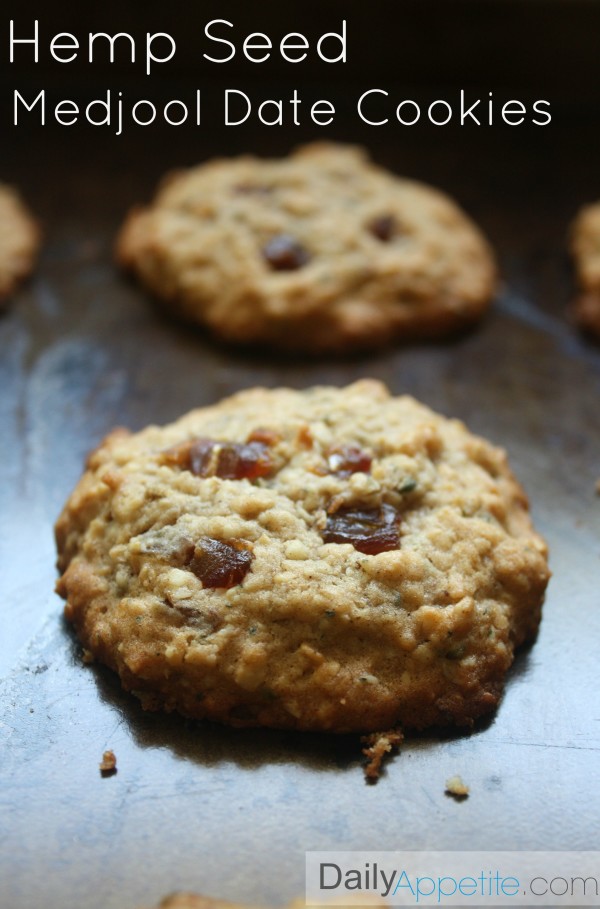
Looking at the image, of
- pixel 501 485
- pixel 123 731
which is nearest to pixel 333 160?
pixel 501 485

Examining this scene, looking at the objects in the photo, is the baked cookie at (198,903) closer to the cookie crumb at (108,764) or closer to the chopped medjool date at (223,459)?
the cookie crumb at (108,764)

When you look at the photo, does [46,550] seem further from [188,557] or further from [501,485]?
[501,485]

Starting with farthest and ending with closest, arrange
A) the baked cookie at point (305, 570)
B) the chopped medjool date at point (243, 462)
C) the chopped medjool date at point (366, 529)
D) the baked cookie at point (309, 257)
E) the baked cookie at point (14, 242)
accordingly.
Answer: the baked cookie at point (14, 242) → the baked cookie at point (309, 257) → the chopped medjool date at point (243, 462) → the chopped medjool date at point (366, 529) → the baked cookie at point (305, 570)

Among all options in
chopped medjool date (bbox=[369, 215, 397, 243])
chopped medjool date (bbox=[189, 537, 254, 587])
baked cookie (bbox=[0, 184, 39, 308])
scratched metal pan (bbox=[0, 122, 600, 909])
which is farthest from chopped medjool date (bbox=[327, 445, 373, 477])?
baked cookie (bbox=[0, 184, 39, 308])

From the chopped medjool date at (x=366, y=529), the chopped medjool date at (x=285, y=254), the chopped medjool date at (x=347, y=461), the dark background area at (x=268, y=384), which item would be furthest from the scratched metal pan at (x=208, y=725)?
the chopped medjool date at (x=347, y=461)

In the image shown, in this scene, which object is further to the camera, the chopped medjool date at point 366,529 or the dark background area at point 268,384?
the chopped medjool date at point 366,529

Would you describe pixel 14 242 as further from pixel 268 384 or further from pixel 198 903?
pixel 198 903

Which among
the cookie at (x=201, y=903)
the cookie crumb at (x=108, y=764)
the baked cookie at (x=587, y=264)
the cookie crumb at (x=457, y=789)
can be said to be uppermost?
the baked cookie at (x=587, y=264)

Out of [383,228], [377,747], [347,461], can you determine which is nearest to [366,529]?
[347,461]
